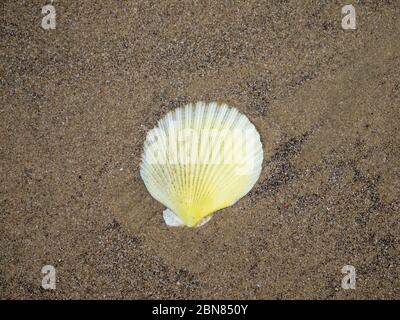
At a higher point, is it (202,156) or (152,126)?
(152,126)

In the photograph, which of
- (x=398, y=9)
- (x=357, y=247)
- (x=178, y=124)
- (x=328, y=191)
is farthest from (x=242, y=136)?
(x=398, y=9)
